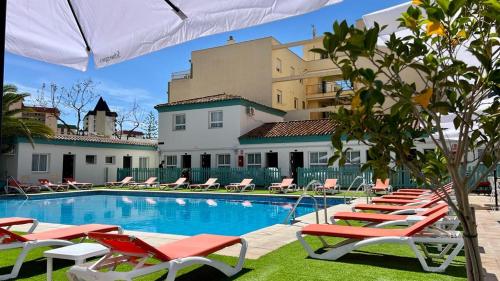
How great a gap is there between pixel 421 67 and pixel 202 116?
27.7 metres

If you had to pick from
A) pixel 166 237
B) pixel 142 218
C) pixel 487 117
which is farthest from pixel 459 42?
pixel 142 218

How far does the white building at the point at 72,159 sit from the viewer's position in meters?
25.8

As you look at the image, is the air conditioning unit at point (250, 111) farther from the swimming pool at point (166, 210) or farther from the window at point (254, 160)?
the swimming pool at point (166, 210)

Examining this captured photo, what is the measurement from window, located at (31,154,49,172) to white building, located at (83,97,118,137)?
75.2 feet

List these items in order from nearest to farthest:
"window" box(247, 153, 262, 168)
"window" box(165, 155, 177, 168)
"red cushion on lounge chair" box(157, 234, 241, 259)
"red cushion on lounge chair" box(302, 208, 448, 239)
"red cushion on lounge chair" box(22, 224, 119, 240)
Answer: "red cushion on lounge chair" box(157, 234, 241, 259) → "red cushion on lounge chair" box(302, 208, 448, 239) → "red cushion on lounge chair" box(22, 224, 119, 240) → "window" box(247, 153, 262, 168) → "window" box(165, 155, 177, 168)

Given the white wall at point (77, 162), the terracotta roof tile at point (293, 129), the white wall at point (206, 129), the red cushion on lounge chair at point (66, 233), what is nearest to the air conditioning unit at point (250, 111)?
the white wall at point (206, 129)

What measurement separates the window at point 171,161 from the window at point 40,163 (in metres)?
8.22

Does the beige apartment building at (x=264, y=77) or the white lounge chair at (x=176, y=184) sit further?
the beige apartment building at (x=264, y=77)

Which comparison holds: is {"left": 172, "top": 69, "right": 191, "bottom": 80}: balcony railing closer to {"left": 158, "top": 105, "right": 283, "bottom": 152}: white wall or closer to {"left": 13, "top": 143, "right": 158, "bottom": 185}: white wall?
{"left": 13, "top": 143, "right": 158, "bottom": 185}: white wall

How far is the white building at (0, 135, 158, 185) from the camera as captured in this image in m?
25.8

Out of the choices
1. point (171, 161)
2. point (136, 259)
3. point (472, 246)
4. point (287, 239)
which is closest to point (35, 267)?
point (136, 259)

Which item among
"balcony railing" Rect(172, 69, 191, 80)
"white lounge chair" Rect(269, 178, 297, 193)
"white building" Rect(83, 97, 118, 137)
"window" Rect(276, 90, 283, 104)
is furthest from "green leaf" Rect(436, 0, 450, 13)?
"white building" Rect(83, 97, 118, 137)

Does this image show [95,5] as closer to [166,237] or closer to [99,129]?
[166,237]

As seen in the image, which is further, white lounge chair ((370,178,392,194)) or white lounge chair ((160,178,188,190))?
white lounge chair ((160,178,188,190))
